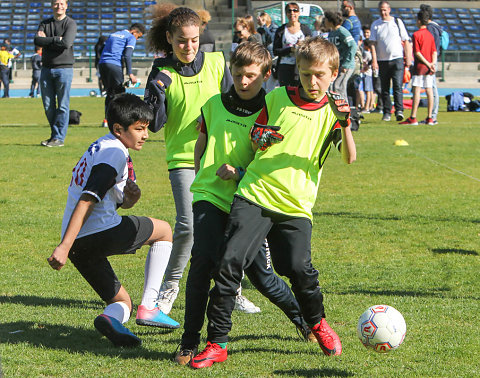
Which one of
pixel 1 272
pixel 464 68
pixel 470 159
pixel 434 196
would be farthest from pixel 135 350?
pixel 464 68

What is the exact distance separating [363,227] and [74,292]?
311cm

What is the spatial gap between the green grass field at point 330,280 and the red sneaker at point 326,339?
0.06 metres

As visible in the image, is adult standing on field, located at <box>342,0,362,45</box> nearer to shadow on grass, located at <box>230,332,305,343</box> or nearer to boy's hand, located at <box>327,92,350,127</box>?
shadow on grass, located at <box>230,332,305,343</box>

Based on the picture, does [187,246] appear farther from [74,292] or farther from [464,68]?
[464,68]

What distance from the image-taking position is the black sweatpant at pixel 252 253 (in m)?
3.82

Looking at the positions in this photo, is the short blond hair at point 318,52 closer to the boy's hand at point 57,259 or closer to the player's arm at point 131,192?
the player's arm at point 131,192

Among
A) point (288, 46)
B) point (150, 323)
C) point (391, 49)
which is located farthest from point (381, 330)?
point (391, 49)

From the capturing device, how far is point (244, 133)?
419 cm

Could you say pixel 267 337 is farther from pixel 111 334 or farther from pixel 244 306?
pixel 111 334

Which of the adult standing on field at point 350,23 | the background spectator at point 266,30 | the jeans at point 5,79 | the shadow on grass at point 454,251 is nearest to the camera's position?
the shadow on grass at point 454,251

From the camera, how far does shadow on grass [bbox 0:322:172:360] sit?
4141 mm

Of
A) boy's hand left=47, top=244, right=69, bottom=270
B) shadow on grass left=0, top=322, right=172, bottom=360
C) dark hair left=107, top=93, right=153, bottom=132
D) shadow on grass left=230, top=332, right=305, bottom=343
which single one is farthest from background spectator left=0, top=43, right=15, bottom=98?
boy's hand left=47, top=244, right=69, bottom=270

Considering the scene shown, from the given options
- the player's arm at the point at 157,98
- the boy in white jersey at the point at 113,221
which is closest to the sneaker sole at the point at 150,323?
the boy in white jersey at the point at 113,221

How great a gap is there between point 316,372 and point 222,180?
113 cm
